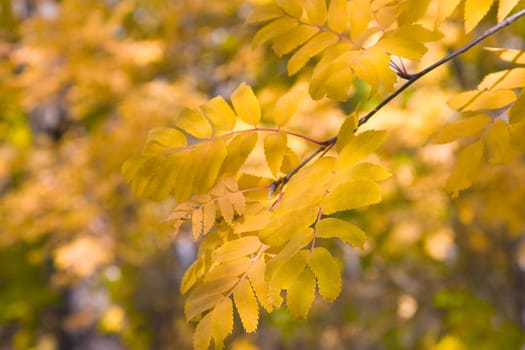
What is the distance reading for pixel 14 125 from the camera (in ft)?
25.5

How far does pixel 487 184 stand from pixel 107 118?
14.0 ft

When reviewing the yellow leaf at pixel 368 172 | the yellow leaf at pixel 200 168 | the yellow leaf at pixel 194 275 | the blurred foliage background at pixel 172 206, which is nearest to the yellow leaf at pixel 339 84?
the yellow leaf at pixel 368 172

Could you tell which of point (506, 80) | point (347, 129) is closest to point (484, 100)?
point (506, 80)

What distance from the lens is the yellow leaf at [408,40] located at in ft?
3.01

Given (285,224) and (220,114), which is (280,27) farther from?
(285,224)

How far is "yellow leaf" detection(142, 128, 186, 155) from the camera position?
3.47 ft

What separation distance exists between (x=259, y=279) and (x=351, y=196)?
18 centimetres

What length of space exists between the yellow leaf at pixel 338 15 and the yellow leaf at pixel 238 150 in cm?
24

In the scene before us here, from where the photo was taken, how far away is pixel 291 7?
41.9 inches

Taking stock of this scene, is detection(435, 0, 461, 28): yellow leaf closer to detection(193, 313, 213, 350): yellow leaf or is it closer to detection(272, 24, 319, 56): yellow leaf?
detection(272, 24, 319, 56): yellow leaf

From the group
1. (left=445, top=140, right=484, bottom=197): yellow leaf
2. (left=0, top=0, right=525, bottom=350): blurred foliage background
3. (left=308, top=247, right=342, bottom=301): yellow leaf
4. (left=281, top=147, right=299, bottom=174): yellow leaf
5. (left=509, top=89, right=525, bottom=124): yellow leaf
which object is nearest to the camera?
(left=308, top=247, right=342, bottom=301): yellow leaf

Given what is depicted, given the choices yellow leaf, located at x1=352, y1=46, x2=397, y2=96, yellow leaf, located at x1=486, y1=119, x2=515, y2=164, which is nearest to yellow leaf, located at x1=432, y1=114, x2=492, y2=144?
yellow leaf, located at x1=486, y1=119, x2=515, y2=164

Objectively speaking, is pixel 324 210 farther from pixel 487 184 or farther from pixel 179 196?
pixel 487 184

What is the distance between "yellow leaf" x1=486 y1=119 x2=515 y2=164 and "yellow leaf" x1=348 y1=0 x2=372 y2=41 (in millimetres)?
277
